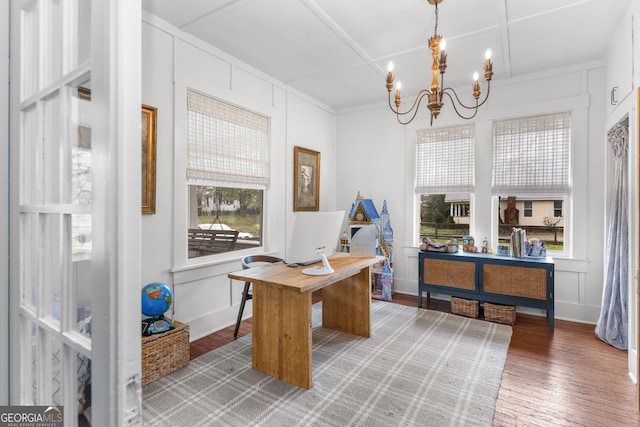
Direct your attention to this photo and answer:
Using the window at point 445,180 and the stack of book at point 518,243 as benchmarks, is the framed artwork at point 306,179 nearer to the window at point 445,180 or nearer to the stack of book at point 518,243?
the window at point 445,180

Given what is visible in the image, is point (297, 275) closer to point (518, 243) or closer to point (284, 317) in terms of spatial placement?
point (284, 317)

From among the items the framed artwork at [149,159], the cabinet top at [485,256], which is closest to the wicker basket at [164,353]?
the framed artwork at [149,159]

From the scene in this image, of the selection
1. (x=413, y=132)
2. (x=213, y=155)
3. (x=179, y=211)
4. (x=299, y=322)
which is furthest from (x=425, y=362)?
(x=413, y=132)

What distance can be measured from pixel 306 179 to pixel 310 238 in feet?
7.92

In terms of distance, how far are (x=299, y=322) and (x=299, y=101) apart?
10.9ft

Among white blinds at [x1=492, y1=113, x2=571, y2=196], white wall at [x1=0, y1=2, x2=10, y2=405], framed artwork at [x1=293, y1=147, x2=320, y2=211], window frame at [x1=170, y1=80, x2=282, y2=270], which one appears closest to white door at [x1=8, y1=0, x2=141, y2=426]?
white wall at [x1=0, y1=2, x2=10, y2=405]

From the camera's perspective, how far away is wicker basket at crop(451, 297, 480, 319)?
13.1 ft

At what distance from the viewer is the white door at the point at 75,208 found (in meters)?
0.64

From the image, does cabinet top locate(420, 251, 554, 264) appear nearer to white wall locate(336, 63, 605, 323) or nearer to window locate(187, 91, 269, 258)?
white wall locate(336, 63, 605, 323)

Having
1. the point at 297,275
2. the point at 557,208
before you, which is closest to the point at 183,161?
the point at 297,275

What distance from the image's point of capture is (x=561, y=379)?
2.56 m

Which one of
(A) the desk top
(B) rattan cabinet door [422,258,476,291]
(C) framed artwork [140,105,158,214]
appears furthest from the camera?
(B) rattan cabinet door [422,258,476,291]

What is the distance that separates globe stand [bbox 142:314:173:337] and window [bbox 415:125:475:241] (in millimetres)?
3645

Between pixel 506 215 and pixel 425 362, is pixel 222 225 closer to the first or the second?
pixel 425 362
